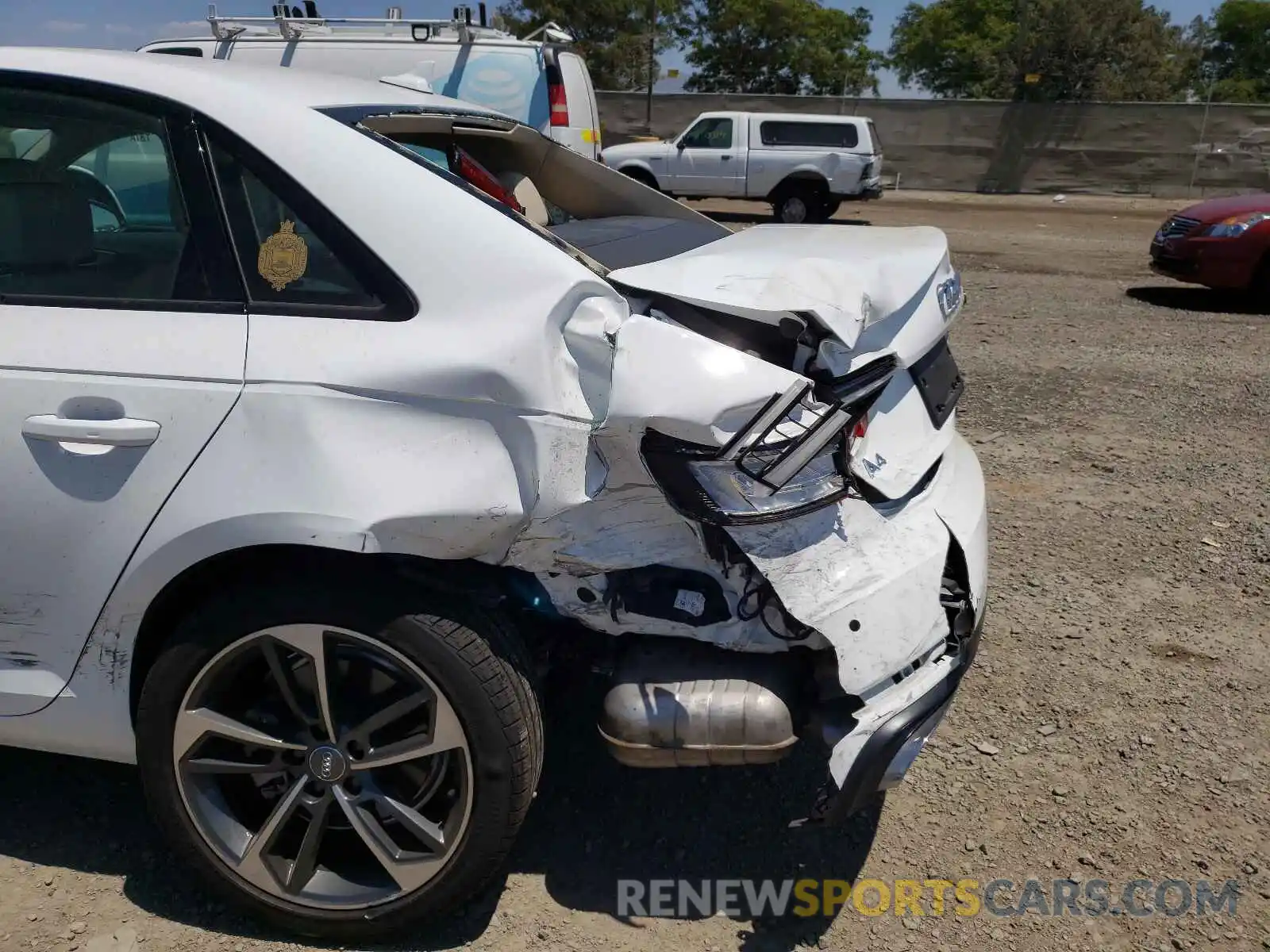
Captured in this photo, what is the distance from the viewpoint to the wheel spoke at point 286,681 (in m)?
2.25

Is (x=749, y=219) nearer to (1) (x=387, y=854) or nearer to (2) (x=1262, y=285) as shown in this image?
(2) (x=1262, y=285)

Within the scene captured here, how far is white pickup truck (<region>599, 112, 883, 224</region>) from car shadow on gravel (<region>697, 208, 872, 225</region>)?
40cm

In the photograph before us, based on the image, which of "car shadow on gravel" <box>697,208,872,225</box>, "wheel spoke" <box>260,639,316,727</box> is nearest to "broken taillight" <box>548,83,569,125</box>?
"wheel spoke" <box>260,639,316,727</box>

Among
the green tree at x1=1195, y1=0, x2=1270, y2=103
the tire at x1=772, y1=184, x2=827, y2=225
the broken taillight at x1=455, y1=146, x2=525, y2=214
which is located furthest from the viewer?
the green tree at x1=1195, y1=0, x2=1270, y2=103

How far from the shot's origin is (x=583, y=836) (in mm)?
2762

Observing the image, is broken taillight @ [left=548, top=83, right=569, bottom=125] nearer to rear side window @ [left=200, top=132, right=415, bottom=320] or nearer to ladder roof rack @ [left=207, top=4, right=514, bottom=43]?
ladder roof rack @ [left=207, top=4, right=514, bottom=43]

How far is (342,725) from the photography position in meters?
2.31

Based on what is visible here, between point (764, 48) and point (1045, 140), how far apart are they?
33876 millimetres

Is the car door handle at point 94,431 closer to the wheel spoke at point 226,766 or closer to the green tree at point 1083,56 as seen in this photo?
the wheel spoke at point 226,766

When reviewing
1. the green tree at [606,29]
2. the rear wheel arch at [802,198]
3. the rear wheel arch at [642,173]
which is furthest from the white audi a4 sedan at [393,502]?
the green tree at [606,29]

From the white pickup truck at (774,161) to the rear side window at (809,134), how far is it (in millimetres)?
14

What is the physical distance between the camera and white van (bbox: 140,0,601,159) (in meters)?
9.30

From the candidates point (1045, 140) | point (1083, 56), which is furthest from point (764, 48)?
point (1045, 140)

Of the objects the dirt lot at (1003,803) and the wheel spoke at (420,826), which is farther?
the dirt lot at (1003,803)
